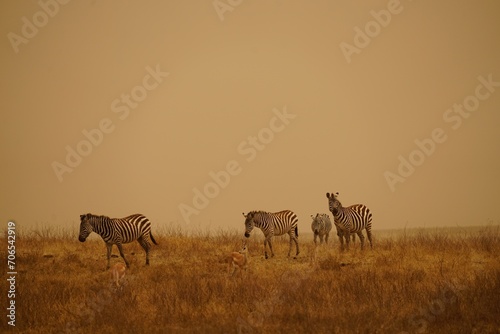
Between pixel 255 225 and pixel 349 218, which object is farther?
pixel 349 218

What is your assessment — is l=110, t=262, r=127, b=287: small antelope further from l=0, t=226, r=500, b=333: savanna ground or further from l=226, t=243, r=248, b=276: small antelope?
l=226, t=243, r=248, b=276: small antelope

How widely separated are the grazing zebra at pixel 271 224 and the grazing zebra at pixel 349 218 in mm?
1560

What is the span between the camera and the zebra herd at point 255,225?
16312 mm

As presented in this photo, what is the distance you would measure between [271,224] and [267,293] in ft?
23.5

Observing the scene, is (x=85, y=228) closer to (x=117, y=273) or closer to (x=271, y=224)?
(x=117, y=273)

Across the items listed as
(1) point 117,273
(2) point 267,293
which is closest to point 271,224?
(1) point 117,273

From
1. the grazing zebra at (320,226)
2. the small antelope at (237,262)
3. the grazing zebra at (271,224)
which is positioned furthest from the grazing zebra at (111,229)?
the grazing zebra at (320,226)

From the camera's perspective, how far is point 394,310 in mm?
9812

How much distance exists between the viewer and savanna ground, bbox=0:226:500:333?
30.5 feet

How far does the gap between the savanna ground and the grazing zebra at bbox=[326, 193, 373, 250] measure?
154 cm

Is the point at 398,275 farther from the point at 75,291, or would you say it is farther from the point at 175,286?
the point at 75,291

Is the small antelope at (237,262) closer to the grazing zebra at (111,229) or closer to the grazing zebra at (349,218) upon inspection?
the grazing zebra at (111,229)

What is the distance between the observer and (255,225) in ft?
60.2

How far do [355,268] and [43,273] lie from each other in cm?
916
